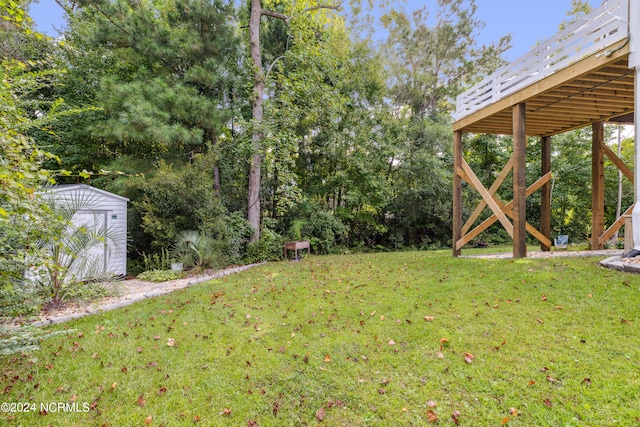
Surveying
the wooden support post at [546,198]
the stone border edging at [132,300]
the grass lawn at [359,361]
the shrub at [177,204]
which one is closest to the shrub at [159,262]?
the shrub at [177,204]

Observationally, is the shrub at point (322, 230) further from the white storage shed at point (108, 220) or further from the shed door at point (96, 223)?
the shed door at point (96, 223)

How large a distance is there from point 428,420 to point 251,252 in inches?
285

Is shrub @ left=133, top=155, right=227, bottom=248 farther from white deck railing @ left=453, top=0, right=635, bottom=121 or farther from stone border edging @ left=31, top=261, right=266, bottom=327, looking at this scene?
white deck railing @ left=453, top=0, right=635, bottom=121

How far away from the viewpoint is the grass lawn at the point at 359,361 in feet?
6.90

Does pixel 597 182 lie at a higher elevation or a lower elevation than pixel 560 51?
lower

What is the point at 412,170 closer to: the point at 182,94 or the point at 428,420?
the point at 182,94

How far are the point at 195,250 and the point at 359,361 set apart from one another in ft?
18.2

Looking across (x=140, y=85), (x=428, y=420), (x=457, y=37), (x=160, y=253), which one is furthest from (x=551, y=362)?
(x=457, y=37)

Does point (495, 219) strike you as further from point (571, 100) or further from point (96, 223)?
point (96, 223)

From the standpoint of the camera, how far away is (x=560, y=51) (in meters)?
4.96

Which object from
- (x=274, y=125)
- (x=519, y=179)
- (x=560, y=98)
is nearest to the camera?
(x=560, y=98)

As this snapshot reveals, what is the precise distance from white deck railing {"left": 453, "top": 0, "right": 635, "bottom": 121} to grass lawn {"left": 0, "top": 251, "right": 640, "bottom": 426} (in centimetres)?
324

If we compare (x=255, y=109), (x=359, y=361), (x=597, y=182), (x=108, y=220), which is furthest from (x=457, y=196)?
(x=108, y=220)

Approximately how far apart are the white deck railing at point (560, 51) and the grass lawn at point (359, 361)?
324cm
